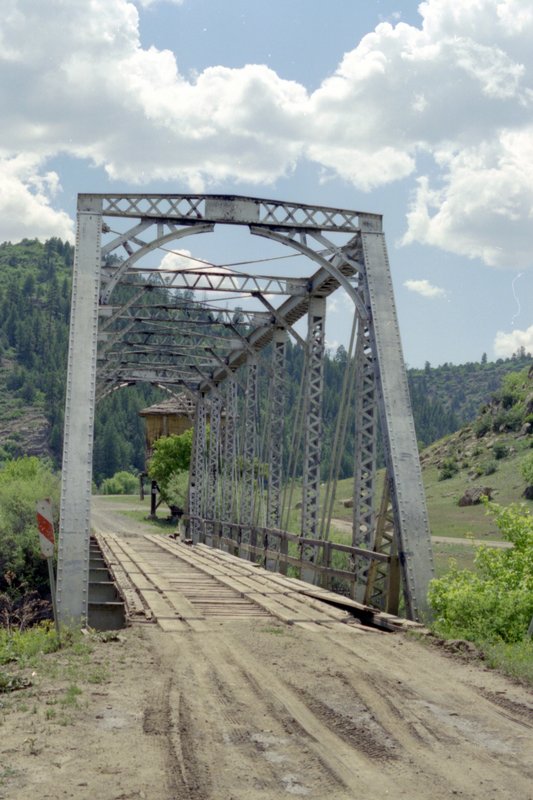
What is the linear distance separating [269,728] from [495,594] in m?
5.15

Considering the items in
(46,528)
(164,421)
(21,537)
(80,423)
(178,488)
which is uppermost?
(164,421)

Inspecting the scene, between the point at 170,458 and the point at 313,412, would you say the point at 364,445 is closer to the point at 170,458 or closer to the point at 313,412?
the point at 313,412

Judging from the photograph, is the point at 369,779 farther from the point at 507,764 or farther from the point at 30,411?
the point at 30,411

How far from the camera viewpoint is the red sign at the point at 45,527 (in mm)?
11352

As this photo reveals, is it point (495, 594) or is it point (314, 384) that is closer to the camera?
point (495, 594)

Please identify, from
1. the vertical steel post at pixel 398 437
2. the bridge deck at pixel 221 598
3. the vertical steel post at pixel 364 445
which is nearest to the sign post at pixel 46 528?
the bridge deck at pixel 221 598

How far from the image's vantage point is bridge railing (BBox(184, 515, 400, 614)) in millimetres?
14489

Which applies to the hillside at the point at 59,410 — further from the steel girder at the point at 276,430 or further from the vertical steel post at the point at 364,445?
the vertical steel post at the point at 364,445

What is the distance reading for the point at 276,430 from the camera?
24.7 m

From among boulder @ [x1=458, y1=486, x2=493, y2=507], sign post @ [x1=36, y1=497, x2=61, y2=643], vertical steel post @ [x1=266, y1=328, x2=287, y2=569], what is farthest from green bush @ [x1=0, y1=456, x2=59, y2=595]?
boulder @ [x1=458, y1=486, x2=493, y2=507]

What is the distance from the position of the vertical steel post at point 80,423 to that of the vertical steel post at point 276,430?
9.34 meters

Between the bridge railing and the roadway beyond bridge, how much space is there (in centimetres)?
123

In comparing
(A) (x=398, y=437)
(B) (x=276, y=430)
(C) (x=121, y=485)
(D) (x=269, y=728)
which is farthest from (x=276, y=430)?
(C) (x=121, y=485)

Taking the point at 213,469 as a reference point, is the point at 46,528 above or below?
below
